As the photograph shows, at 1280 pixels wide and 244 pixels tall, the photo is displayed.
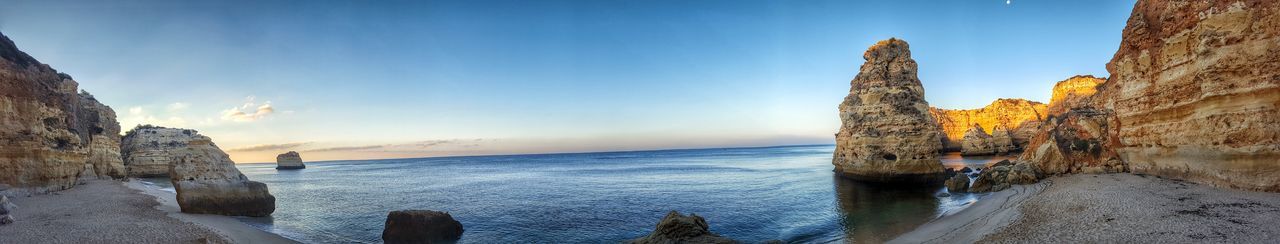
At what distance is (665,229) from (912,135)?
82.6 feet

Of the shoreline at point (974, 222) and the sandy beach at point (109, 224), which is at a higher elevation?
the sandy beach at point (109, 224)

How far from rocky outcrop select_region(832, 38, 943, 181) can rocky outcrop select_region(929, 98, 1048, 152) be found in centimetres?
4704

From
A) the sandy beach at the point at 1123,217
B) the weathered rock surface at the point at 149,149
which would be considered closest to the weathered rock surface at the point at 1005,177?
the sandy beach at the point at 1123,217

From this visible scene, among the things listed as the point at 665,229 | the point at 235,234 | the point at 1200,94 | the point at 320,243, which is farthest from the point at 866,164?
the point at 235,234

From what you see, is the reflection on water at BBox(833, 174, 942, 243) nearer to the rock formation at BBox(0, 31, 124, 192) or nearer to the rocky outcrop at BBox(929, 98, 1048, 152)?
the rock formation at BBox(0, 31, 124, 192)

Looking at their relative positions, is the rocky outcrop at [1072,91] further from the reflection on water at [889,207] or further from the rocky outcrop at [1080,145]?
the reflection on water at [889,207]

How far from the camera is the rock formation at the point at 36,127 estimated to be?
19.4m

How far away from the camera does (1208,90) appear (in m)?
13.6

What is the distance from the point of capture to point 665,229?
13.3 metres

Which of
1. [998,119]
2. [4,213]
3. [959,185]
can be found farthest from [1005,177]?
[998,119]

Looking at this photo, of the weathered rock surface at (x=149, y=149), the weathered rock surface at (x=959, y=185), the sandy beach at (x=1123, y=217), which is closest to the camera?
the sandy beach at (x=1123, y=217)

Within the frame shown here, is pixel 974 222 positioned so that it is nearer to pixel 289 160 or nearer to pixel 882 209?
pixel 882 209

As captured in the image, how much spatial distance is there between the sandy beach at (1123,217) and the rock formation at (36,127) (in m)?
33.7

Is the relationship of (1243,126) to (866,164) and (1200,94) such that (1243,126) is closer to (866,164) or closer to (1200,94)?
(1200,94)
